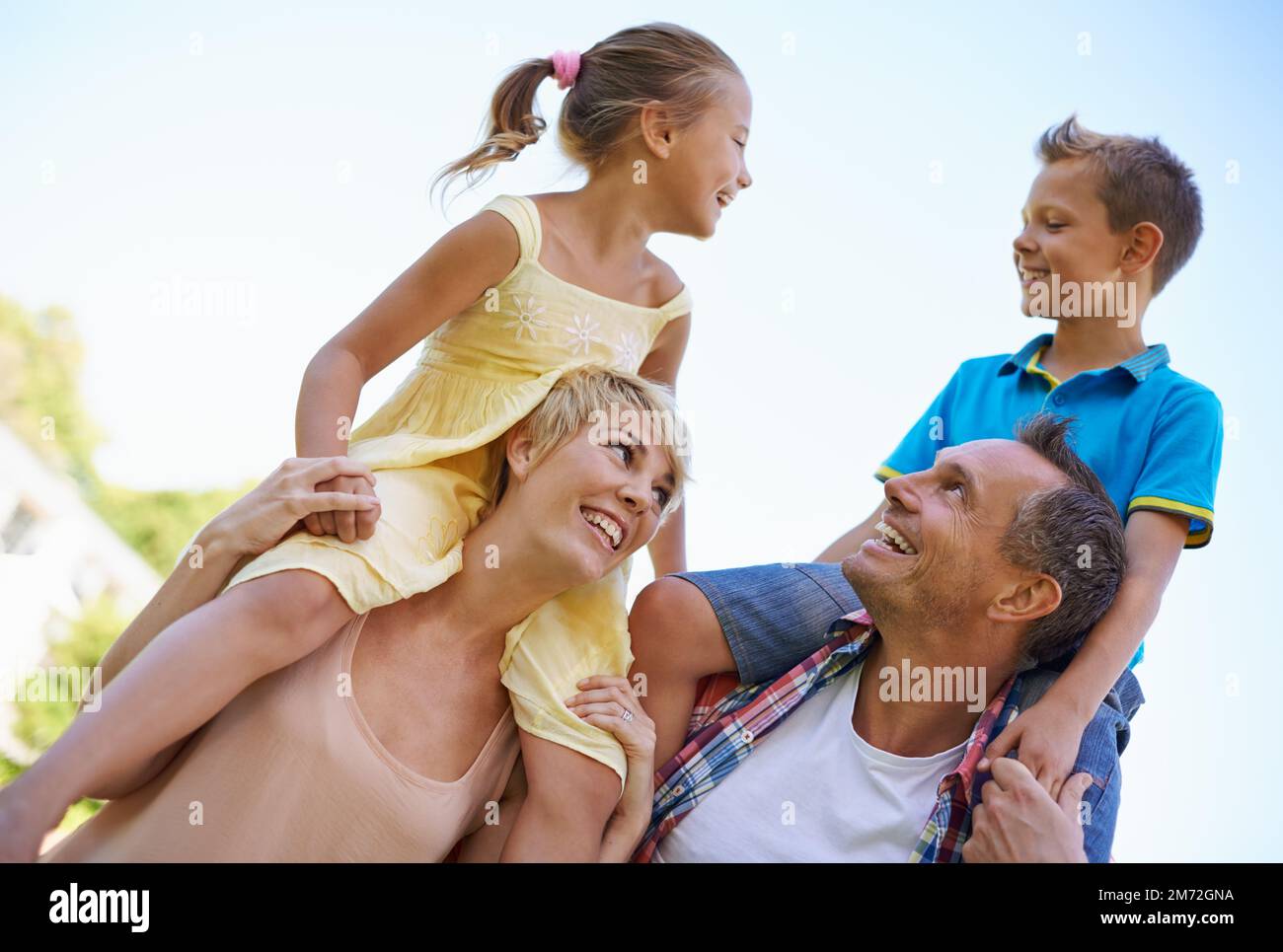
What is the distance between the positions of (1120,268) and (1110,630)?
932 mm

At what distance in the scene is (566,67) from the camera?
279 centimetres

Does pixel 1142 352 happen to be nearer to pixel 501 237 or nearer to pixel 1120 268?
pixel 1120 268

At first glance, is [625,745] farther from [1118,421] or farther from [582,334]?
[1118,421]

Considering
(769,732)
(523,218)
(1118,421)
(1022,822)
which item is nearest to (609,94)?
(523,218)

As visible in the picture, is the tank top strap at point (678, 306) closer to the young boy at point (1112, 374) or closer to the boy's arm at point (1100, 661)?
the young boy at point (1112, 374)

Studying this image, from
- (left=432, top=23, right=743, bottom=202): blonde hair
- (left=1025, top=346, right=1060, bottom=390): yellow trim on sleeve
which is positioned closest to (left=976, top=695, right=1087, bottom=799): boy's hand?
(left=1025, top=346, right=1060, bottom=390): yellow trim on sleeve

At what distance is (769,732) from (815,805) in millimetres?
166

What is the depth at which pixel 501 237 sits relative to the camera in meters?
2.40

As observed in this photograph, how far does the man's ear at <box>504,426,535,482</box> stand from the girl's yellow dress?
4 centimetres

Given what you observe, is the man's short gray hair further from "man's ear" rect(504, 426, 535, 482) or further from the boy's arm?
"man's ear" rect(504, 426, 535, 482)

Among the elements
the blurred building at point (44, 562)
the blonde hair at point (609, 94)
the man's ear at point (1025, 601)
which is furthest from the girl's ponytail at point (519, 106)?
the blurred building at point (44, 562)

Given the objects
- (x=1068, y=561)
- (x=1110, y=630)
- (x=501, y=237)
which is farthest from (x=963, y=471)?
(x=501, y=237)
